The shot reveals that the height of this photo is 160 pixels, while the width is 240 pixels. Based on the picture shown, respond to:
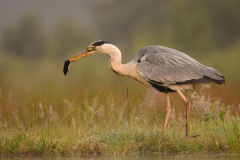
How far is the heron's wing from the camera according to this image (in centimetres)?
743

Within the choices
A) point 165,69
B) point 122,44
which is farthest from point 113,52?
point 122,44

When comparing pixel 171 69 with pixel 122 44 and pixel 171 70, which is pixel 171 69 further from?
pixel 122 44

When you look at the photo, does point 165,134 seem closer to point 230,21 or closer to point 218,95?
point 218,95

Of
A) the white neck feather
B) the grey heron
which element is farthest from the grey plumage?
the white neck feather

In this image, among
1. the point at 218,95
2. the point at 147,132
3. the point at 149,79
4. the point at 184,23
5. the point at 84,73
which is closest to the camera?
the point at 147,132

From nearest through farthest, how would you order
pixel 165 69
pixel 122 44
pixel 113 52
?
pixel 165 69 < pixel 113 52 < pixel 122 44

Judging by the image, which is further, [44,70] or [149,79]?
[44,70]

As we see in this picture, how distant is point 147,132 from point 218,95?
16.9 feet

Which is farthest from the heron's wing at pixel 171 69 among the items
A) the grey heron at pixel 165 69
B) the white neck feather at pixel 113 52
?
the white neck feather at pixel 113 52

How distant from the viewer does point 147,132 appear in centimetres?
628

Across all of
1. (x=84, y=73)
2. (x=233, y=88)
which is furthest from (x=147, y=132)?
(x=84, y=73)

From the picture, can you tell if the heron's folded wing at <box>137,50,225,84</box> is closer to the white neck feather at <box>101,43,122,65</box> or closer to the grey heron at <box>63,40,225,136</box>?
the grey heron at <box>63,40,225,136</box>

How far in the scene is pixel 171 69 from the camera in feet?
24.8

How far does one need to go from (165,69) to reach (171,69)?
12cm
